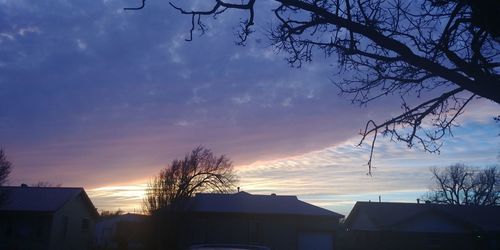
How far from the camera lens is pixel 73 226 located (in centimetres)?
3994

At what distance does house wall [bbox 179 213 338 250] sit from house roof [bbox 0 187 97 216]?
1179cm

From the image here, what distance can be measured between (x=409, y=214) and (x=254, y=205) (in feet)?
57.6

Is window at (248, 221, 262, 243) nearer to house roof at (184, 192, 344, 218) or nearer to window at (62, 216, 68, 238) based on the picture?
house roof at (184, 192, 344, 218)

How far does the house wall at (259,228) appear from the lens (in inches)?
1389

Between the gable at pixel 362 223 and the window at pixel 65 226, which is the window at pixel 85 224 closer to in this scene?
the window at pixel 65 226

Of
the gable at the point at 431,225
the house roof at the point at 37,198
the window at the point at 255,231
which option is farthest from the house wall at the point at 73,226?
the gable at the point at 431,225

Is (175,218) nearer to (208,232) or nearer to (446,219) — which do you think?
(208,232)

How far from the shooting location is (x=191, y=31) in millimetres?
6387

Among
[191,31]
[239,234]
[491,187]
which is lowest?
[239,234]

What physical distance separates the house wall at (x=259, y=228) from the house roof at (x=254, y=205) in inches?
16.7

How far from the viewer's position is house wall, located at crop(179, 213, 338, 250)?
35.3 meters

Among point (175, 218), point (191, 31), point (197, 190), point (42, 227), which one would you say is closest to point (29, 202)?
point (42, 227)

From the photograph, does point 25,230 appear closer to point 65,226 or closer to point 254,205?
point 65,226

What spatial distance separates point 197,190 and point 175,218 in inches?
503
